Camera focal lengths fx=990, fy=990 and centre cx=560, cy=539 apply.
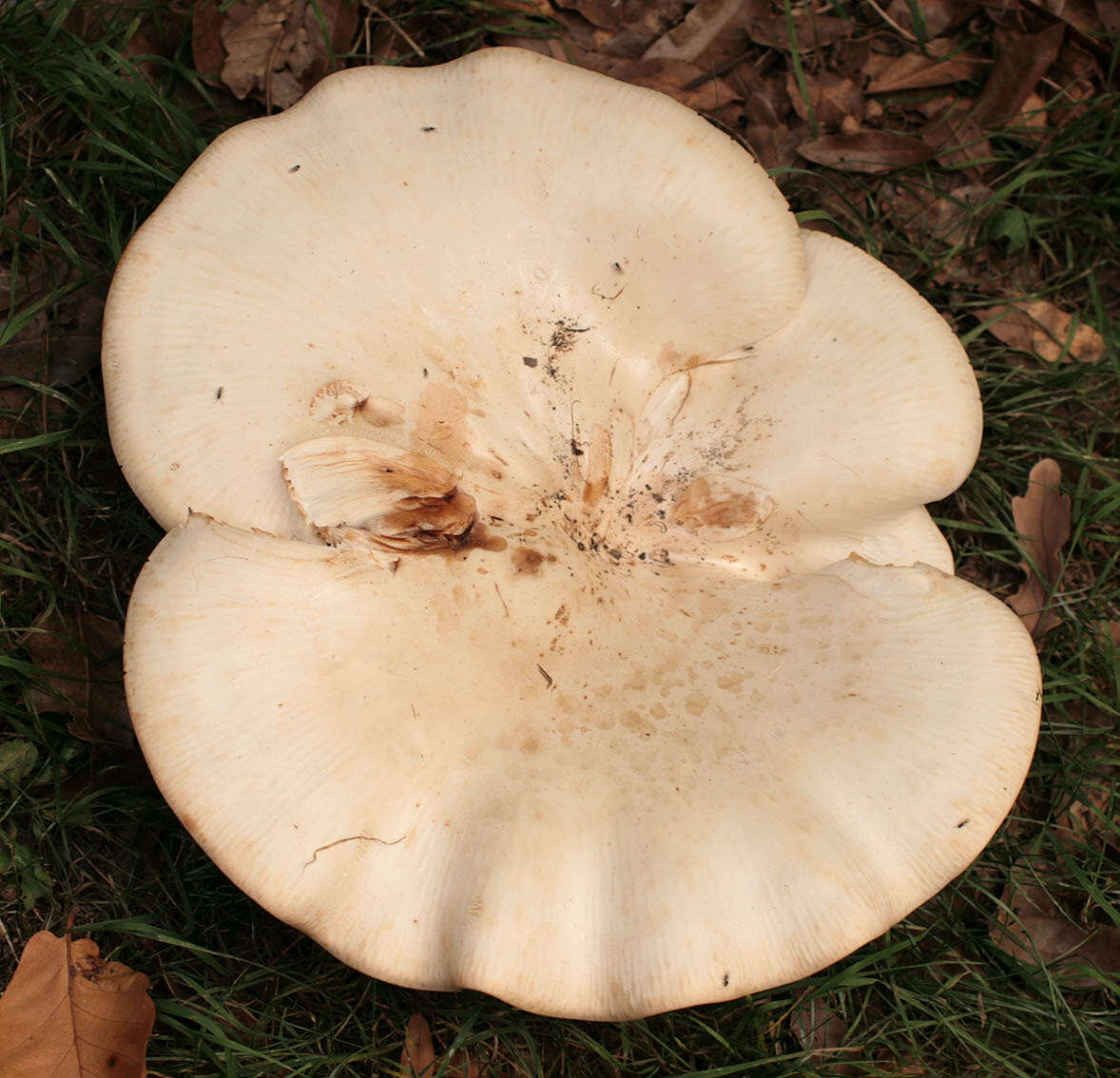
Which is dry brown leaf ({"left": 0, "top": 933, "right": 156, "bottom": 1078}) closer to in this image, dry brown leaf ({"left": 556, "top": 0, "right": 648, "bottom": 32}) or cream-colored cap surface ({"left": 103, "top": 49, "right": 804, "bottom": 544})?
cream-colored cap surface ({"left": 103, "top": 49, "right": 804, "bottom": 544})

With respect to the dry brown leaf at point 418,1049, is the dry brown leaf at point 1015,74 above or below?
above

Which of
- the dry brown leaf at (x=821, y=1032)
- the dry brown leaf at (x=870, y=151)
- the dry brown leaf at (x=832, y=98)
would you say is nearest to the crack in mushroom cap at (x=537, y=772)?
the dry brown leaf at (x=821, y=1032)

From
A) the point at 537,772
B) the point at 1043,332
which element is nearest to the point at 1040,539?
the point at 1043,332

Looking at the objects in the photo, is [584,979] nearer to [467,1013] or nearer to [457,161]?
[467,1013]

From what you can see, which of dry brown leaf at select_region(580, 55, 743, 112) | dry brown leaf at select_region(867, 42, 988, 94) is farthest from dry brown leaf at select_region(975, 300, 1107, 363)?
dry brown leaf at select_region(580, 55, 743, 112)

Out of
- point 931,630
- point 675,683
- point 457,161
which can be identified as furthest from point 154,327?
point 931,630

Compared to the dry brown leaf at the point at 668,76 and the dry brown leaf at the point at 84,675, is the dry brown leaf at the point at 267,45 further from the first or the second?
the dry brown leaf at the point at 84,675

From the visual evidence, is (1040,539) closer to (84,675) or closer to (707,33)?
(707,33)
